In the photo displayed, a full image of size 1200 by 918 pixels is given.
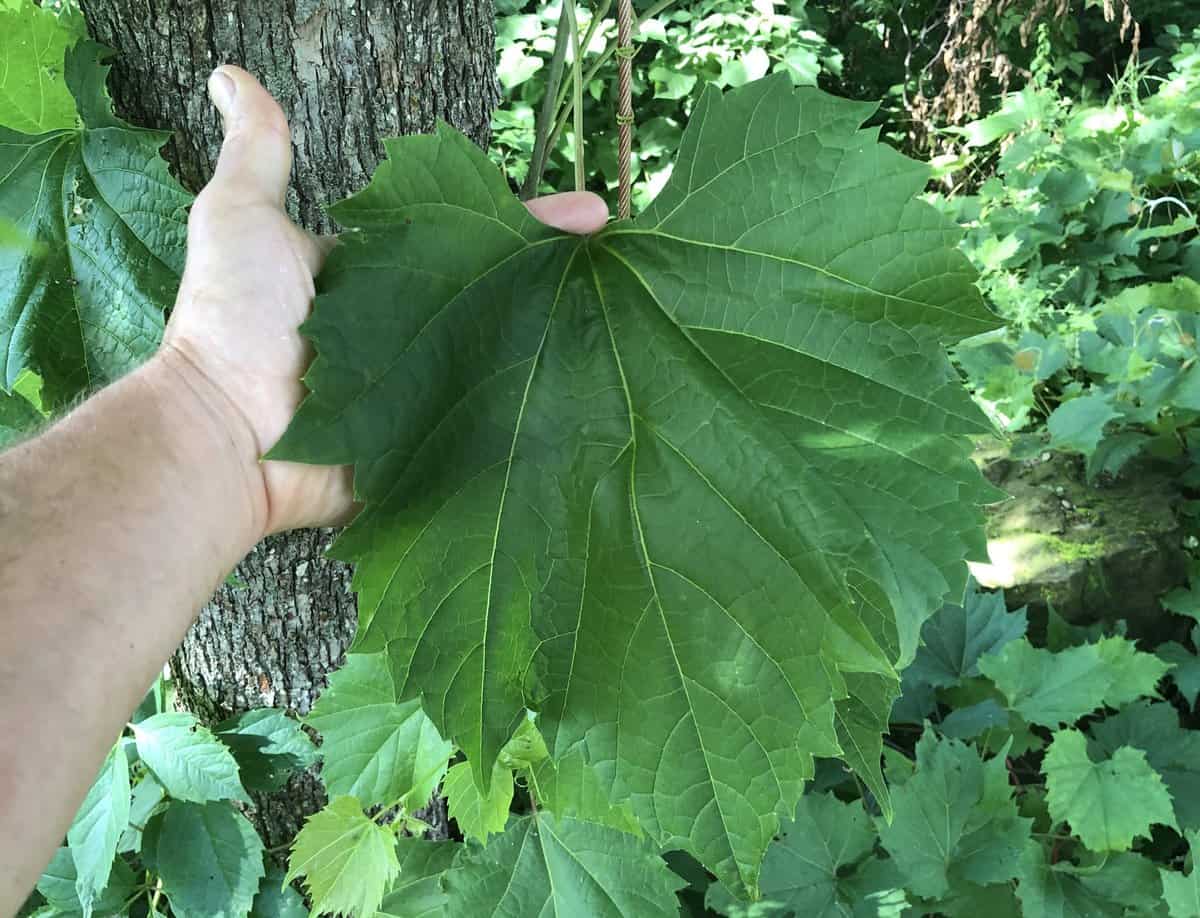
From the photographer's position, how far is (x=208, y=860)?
130 cm

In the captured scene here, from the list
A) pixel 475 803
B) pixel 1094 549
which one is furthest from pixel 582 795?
pixel 1094 549

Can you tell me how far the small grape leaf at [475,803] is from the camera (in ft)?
3.63

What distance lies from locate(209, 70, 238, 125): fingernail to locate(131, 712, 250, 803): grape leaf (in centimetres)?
78

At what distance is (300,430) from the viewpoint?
2.61ft

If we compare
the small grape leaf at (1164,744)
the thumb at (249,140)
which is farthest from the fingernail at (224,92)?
the small grape leaf at (1164,744)

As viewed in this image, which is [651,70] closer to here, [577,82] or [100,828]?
[577,82]

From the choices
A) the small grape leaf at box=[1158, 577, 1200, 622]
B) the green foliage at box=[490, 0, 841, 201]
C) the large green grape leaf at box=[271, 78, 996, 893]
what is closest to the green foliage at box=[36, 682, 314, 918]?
the large green grape leaf at box=[271, 78, 996, 893]

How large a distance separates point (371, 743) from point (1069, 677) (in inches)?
47.6

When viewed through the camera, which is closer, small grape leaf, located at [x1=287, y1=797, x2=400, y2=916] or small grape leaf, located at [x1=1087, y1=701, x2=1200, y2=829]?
small grape leaf, located at [x1=287, y1=797, x2=400, y2=916]

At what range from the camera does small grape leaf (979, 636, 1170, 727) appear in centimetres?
164

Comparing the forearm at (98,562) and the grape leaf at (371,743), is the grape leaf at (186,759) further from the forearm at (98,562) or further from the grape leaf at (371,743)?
the forearm at (98,562)

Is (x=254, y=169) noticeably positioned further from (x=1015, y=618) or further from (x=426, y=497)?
(x=1015, y=618)

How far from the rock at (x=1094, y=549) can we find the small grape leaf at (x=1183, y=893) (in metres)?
0.88

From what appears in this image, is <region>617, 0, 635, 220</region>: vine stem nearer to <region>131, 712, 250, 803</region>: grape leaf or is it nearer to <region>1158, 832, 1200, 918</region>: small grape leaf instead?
<region>131, 712, 250, 803</region>: grape leaf
